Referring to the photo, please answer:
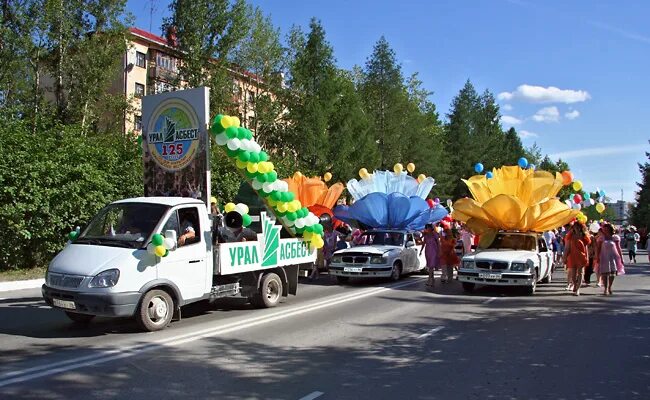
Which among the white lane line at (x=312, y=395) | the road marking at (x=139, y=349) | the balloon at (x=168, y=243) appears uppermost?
the balloon at (x=168, y=243)

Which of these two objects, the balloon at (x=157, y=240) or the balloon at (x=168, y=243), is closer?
the balloon at (x=157, y=240)

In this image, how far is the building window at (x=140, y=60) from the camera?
4216 cm

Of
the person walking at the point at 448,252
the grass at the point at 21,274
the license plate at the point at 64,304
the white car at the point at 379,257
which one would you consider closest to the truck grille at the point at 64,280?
the license plate at the point at 64,304

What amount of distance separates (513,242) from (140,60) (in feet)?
117

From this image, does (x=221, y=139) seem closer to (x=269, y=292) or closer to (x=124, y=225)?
(x=124, y=225)

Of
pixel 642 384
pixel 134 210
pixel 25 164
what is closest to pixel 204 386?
pixel 134 210

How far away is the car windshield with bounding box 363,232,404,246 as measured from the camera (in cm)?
1695

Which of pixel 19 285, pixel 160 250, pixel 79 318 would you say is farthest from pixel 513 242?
pixel 19 285

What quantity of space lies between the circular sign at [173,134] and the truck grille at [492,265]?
7.46 metres

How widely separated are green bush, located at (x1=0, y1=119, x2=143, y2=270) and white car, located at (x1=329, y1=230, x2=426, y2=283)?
8.12m

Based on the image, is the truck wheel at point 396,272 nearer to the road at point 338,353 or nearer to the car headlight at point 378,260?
the car headlight at point 378,260

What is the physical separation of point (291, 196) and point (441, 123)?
60.8m

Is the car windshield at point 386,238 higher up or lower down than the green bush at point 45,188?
lower down

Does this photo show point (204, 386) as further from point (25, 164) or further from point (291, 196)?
point (25, 164)
